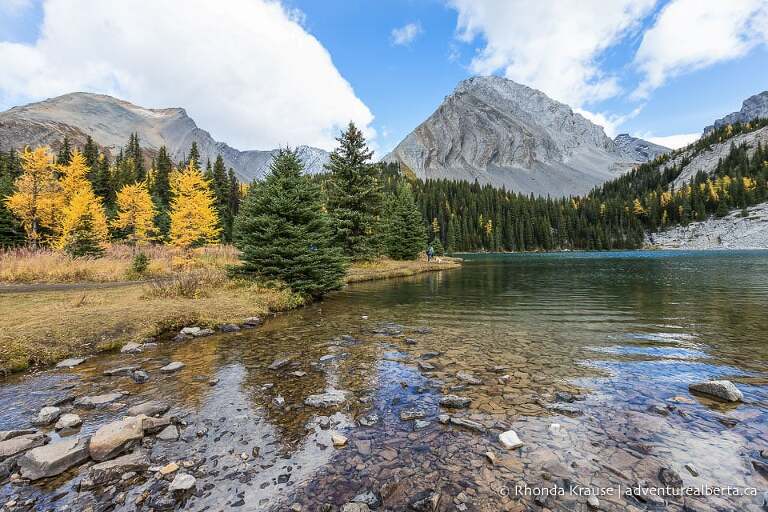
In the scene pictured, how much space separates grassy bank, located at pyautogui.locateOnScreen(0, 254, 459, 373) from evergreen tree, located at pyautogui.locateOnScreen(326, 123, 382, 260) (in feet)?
56.3

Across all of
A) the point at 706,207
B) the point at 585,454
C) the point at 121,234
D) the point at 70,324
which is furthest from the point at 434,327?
the point at 706,207

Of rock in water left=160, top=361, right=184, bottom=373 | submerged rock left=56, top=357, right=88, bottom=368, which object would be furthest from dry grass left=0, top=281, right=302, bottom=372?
rock in water left=160, top=361, right=184, bottom=373

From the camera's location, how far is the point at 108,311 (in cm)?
1326

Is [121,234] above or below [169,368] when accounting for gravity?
above

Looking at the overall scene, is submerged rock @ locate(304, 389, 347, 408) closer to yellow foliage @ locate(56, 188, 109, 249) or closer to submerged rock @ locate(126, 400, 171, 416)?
submerged rock @ locate(126, 400, 171, 416)

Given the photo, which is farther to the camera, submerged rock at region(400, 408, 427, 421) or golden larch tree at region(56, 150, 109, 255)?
golden larch tree at region(56, 150, 109, 255)

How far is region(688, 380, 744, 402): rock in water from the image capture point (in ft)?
23.0

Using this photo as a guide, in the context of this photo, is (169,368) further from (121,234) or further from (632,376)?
(121,234)

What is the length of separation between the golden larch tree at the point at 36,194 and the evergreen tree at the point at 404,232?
1545 inches

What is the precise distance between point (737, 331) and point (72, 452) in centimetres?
1958

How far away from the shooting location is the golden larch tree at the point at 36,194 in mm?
34188

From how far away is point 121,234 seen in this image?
52469mm

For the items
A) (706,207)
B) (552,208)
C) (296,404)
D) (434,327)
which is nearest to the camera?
(296,404)

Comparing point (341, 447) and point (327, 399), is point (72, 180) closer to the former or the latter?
point (327, 399)
